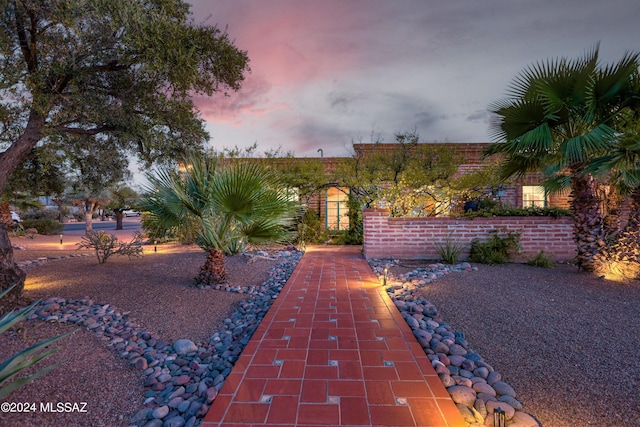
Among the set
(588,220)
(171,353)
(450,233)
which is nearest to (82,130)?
(171,353)

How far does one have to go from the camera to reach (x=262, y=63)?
305 inches

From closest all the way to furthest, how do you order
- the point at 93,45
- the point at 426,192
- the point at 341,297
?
the point at 93,45
the point at 341,297
the point at 426,192

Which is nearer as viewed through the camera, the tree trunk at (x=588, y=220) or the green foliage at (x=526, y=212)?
the tree trunk at (x=588, y=220)

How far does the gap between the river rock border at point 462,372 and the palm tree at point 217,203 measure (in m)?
2.35

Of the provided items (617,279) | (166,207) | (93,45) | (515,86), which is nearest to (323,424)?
(166,207)

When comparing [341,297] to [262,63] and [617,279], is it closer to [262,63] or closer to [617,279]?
[617,279]

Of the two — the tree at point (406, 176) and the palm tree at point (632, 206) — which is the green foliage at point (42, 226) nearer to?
the tree at point (406, 176)

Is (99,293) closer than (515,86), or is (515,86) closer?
(99,293)

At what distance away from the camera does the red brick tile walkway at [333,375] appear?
1.88 metres

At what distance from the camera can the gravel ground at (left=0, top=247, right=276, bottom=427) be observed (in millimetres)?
2037

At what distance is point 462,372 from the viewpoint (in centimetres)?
241

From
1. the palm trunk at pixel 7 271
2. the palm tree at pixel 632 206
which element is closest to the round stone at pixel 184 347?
the palm trunk at pixel 7 271

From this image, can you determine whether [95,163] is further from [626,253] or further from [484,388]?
[626,253]

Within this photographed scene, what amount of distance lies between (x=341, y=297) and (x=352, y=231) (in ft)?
23.2
